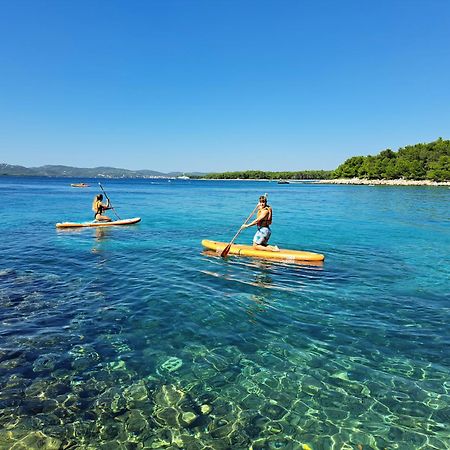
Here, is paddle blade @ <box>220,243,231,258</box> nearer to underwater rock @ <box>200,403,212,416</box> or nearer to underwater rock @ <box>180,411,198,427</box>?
underwater rock @ <box>200,403,212,416</box>

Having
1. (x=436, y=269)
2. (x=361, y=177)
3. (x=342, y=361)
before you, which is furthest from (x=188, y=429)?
(x=361, y=177)

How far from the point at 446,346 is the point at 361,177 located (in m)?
162

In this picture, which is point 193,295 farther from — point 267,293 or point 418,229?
point 418,229

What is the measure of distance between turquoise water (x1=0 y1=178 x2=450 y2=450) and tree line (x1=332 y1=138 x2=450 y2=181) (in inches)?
5002

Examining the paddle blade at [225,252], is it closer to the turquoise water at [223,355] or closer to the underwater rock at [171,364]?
the turquoise water at [223,355]

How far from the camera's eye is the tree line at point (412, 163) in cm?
12231

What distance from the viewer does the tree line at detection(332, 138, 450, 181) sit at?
122 m

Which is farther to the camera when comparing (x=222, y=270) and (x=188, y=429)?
(x=222, y=270)

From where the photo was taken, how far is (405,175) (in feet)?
441

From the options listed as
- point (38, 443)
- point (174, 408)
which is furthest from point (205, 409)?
point (38, 443)

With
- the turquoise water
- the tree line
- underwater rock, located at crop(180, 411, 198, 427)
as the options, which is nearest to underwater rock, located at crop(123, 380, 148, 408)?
the turquoise water

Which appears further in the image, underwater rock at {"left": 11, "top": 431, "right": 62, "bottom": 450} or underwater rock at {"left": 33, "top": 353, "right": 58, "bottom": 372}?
underwater rock at {"left": 33, "top": 353, "right": 58, "bottom": 372}

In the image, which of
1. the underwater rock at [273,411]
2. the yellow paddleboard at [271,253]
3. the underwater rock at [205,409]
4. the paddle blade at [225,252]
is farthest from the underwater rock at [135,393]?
the paddle blade at [225,252]

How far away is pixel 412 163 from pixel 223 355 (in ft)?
473
